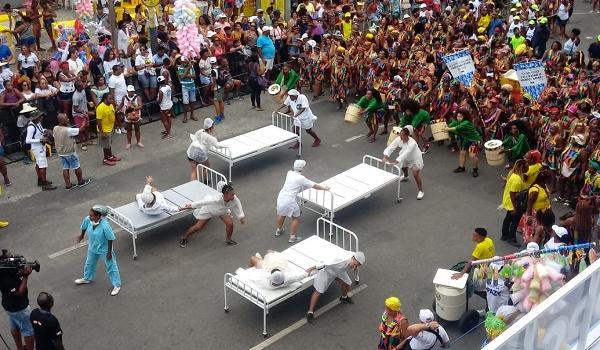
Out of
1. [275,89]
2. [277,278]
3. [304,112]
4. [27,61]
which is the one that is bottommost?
[277,278]

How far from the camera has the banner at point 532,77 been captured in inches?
611

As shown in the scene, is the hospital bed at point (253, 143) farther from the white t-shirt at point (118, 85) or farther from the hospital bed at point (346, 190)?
the white t-shirt at point (118, 85)

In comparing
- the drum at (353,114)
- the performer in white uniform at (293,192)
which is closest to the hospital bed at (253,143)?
the drum at (353,114)

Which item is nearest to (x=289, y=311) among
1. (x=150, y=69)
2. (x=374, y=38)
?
(x=150, y=69)

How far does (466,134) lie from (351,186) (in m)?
3.09

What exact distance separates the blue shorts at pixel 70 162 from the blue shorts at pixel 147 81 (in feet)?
13.4

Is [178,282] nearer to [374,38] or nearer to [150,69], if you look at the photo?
[150,69]

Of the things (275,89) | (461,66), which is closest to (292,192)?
(275,89)

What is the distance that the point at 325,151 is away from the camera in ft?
54.2

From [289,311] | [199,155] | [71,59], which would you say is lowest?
[289,311]

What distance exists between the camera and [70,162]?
1450cm

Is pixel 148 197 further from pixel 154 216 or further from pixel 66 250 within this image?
pixel 66 250

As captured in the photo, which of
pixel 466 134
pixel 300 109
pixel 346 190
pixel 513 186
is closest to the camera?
pixel 513 186

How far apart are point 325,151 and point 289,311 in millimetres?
6236
